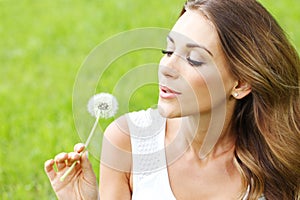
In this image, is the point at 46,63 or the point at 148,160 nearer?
the point at 148,160

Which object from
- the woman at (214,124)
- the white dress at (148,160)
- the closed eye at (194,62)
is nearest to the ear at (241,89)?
the woman at (214,124)

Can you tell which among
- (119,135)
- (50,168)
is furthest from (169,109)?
(50,168)

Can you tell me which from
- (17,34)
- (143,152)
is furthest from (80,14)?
(143,152)

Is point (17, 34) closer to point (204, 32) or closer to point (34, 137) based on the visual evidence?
point (34, 137)

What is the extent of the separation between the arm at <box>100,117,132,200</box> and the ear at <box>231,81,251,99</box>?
38 cm

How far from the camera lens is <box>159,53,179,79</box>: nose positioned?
208cm

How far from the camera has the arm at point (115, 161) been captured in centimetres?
228

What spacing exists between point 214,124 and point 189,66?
0.27 meters

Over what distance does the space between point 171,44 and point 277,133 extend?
0.50m

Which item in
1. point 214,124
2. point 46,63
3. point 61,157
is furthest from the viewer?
point 46,63

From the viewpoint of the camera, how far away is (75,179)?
6.93ft

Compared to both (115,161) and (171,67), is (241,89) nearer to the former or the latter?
(171,67)

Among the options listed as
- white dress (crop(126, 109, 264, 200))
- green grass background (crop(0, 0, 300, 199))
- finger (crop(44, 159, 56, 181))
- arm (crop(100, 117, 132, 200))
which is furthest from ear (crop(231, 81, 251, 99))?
finger (crop(44, 159, 56, 181))

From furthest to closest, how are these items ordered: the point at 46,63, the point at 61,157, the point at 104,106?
1. the point at 46,63
2. the point at 104,106
3. the point at 61,157
